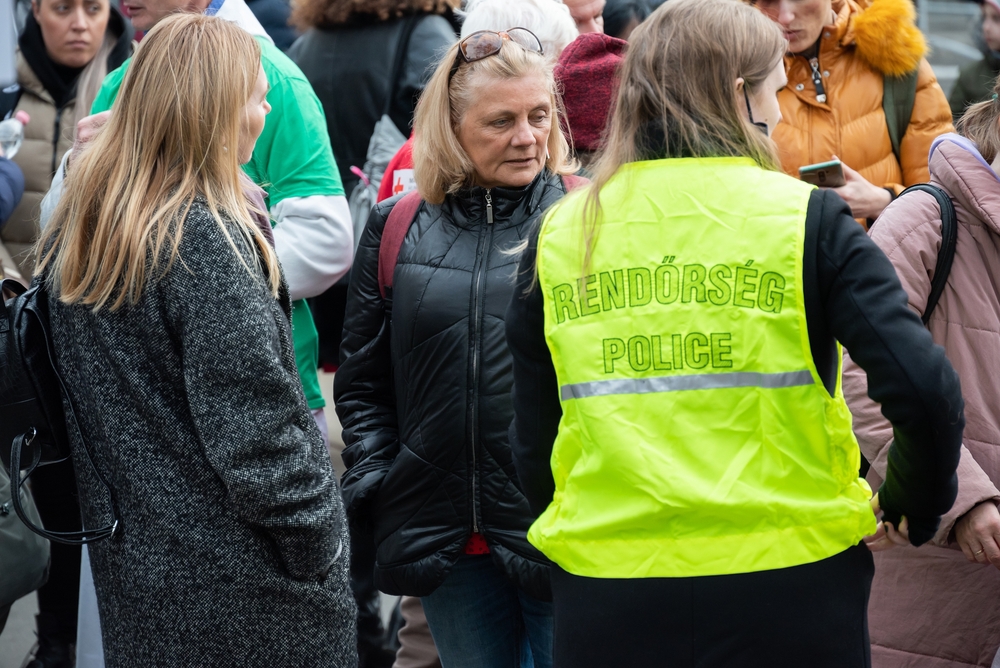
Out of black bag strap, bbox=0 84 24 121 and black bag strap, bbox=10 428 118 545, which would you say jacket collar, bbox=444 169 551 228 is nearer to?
black bag strap, bbox=10 428 118 545

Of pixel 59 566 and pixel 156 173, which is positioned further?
pixel 59 566

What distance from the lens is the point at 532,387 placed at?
2.22 meters

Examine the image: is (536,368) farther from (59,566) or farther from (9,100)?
(9,100)

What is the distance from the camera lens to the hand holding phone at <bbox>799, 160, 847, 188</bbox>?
3.26 meters

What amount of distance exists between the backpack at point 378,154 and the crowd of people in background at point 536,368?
80 cm

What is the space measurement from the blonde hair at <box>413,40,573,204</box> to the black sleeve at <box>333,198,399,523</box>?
0.18 metres

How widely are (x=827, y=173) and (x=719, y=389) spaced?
1.56m

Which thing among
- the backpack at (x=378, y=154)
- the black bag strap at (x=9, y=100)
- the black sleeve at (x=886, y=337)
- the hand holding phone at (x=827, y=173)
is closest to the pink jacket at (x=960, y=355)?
the hand holding phone at (x=827, y=173)

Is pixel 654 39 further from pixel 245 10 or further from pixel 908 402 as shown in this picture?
pixel 245 10

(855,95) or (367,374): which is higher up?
(855,95)

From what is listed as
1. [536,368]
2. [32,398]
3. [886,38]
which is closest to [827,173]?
[886,38]

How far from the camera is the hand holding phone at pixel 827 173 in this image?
10.7 feet

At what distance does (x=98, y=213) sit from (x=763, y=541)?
1.45 metres

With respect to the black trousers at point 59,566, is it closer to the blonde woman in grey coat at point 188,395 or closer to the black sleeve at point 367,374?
the black sleeve at point 367,374
